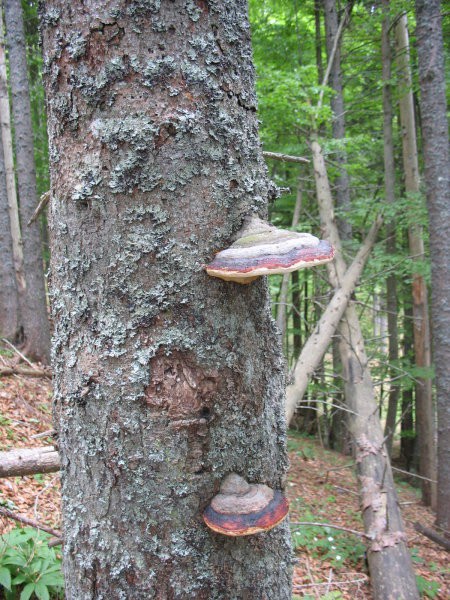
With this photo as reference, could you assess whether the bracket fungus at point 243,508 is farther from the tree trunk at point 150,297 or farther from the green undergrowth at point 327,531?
the green undergrowth at point 327,531

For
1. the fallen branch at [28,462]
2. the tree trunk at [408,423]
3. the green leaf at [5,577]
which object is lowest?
the tree trunk at [408,423]

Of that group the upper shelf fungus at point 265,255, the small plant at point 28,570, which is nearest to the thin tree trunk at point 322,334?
the small plant at point 28,570

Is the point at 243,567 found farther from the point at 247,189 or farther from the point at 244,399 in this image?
the point at 247,189

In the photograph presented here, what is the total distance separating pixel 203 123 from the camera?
1250mm

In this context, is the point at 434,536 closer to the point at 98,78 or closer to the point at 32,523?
the point at 32,523

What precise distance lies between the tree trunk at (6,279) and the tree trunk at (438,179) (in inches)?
338

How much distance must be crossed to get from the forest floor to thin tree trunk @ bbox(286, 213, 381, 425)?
1.33 meters

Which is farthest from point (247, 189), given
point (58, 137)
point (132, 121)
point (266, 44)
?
point (266, 44)

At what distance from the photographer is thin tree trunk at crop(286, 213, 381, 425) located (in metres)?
7.01

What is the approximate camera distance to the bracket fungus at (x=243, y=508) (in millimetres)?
1166

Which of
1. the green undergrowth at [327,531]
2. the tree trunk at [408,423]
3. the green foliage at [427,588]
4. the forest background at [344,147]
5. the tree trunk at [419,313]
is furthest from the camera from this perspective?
the tree trunk at [408,423]

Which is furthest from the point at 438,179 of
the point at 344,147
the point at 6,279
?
the point at 6,279

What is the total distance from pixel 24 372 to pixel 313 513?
5827 millimetres

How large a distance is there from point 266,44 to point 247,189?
11770 millimetres
